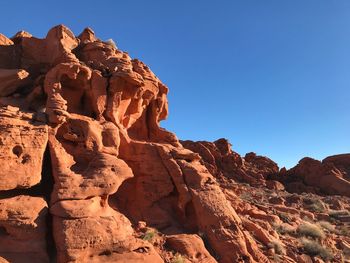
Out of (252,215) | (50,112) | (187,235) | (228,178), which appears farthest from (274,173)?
(50,112)

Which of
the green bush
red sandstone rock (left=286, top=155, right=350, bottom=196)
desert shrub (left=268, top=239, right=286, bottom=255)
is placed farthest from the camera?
red sandstone rock (left=286, top=155, right=350, bottom=196)

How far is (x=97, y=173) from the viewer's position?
9.77 metres

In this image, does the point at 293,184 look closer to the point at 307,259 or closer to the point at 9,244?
the point at 307,259

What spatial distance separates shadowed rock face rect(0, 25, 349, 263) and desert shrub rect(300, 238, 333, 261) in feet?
3.37

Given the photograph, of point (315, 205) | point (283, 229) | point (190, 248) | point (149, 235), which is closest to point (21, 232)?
point (149, 235)

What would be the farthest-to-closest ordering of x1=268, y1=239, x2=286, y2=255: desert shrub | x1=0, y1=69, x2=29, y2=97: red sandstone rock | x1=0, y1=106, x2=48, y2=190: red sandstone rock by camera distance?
x1=268, y1=239, x2=286, y2=255: desert shrub → x1=0, y1=69, x2=29, y2=97: red sandstone rock → x1=0, y1=106, x2=48, y2=190: red sandstone rock

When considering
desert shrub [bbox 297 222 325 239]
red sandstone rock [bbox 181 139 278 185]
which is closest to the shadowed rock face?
desert shrub [bbox 297 222 325 239]

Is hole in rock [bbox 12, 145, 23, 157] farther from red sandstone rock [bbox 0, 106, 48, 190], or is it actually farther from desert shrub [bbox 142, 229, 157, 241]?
desert shrub [bbox 142, 229, 157, 241]

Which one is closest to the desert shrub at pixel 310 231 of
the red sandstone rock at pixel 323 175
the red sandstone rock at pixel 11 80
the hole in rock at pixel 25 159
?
the hole in rock at pixel 25 159

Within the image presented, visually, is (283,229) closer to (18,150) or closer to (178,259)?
(178,259)

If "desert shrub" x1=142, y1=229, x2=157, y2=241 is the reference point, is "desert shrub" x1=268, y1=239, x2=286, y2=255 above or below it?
below

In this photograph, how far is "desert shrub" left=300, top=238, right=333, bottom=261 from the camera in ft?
45.0

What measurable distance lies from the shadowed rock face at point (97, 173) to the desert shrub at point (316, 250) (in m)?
1.03

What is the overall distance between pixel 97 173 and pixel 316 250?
9154 millimetres
